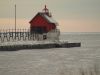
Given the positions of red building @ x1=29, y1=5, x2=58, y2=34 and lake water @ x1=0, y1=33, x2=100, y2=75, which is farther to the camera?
red building @ x1=29, y1=5, x2=58, y2=34

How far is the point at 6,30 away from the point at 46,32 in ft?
40.2

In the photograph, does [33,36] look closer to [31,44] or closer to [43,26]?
[43,26]

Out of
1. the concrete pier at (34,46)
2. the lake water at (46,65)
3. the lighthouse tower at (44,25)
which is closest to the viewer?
the lake water at (46,65)

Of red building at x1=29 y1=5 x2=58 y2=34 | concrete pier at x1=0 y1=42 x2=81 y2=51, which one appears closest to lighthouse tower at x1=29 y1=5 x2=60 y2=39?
red building at x1=29 y1=5 x2=58 y2=34

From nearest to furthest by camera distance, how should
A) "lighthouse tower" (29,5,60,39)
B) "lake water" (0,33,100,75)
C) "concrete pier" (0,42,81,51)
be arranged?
"lake water" (0,33,100,75)
"concrete pier" (0,42,81,51)
"lighthouse tower" (29,5,60,39)

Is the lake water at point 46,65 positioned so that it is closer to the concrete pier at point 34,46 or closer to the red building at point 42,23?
the concrete pier at point 34,46

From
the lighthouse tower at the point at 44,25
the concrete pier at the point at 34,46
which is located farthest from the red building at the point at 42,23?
the concrete pier at the point at 34,46

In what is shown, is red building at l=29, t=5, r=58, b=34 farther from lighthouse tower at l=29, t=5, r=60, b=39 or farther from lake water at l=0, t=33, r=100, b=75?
lake water at l=0, t=33, r=100, b=75

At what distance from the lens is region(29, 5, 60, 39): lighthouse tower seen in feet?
268

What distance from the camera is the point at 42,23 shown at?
82188mm

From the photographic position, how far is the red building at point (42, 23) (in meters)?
81.9

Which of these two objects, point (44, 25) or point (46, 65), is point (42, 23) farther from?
point (46, 65)

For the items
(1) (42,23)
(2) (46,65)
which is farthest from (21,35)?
(2) (46,65)

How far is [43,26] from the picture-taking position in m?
82.5
